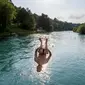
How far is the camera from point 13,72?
2038cm

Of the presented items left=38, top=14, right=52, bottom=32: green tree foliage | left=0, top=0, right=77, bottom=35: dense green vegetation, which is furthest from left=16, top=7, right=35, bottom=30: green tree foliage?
left=38, top=14, right=52, bottom=32: green tree foliage

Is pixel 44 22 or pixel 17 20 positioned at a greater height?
pixel 17 20

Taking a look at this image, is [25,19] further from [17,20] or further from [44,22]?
[44,22]

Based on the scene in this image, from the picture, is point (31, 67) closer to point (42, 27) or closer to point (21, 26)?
point (21, 26)

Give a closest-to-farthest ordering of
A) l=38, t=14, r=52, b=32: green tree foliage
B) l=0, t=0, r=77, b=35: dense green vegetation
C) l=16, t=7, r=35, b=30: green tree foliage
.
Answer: l=0, t=0, r=77, b=35: dense green vegetation → l=16, t=7, r=35, b=30: green tree foliage → l=38, t=14, r=52, b=32: green tree foliage

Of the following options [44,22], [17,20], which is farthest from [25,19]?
[44,22]

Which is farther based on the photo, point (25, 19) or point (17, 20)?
point (17, 20)

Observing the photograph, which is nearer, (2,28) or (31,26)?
(2,28)

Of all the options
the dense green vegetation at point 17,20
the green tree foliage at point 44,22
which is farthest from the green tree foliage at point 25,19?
the green tree foliage at point 44,22

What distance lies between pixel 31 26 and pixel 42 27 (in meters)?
39.4

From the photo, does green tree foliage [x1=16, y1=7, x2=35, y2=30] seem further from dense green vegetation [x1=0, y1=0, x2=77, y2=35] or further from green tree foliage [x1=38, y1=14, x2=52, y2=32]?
green tree foliage [x1=38, y1=14, x2=52, y2=32]

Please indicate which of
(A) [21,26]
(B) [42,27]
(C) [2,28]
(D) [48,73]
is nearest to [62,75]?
(D) [48,73]

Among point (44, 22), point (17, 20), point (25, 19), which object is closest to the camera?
point (25, 19)

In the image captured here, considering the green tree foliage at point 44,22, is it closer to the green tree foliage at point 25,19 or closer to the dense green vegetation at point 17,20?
the dense green vegetation at point 17,20
